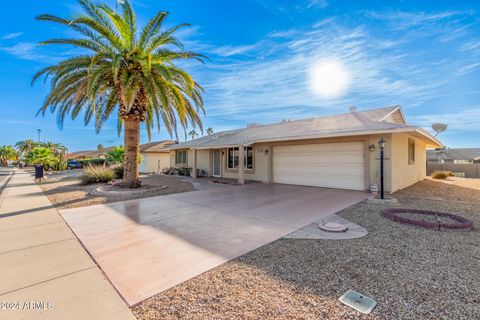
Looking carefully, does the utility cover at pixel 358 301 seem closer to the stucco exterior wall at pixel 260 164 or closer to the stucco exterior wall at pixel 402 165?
the stucco exterior wall at pixel 402 165

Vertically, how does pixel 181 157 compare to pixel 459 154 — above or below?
below

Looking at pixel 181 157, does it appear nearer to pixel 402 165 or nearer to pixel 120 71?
pixel 120 71

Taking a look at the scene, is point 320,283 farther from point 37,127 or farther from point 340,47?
point 37,127

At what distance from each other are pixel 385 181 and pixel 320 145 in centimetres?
335

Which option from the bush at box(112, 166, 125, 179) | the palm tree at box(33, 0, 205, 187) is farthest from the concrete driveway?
the bush at box(112, 166, 125, 179)

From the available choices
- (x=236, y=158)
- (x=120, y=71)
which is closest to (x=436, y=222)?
(x=236, y=158)

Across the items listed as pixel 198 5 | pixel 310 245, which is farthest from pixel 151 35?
pixel 310 245

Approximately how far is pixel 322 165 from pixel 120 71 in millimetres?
10733

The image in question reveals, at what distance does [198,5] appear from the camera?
973 cm

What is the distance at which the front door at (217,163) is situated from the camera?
674 inches

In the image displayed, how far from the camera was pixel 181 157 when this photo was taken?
21156 mm

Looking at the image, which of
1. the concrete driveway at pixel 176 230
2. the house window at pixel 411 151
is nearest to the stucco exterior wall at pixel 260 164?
the concrete driveway at pixel 176 230

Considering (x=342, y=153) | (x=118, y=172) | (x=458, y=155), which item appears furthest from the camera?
(x=458, y=155)

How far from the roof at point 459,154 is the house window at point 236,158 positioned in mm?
36798
